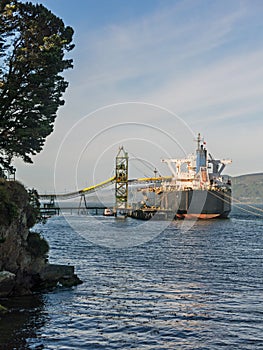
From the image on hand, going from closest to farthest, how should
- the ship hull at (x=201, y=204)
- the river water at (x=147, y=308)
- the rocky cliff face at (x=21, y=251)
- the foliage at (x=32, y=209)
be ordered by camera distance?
the river water at (x=147, y=308) < the rocky cliff face at (x=21, y=251) < the foliage at (x=32, y=209) < the ship hull at (x=201, y=204)

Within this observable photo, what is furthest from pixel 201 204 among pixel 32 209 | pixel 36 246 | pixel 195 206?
pixel 36 246

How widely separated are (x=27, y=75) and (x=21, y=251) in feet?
52.1

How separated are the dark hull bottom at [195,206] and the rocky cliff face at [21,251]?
90539mm

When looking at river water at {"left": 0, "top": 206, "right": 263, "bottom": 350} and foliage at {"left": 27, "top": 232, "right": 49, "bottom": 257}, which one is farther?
foliage at {"left": 27, "top": 232, "right": 49, "bottom": 257}

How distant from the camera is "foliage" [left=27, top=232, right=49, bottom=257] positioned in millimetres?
36094

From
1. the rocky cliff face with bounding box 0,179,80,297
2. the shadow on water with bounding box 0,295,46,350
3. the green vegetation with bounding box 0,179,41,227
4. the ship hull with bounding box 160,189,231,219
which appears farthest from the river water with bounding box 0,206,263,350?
A: the ship hull with bounding box 160,189,231,219

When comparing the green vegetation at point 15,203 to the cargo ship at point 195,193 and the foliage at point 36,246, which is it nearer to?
the foliage at point 36,246

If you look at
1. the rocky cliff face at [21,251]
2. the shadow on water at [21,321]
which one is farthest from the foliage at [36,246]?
the shadow on water at [21,321]

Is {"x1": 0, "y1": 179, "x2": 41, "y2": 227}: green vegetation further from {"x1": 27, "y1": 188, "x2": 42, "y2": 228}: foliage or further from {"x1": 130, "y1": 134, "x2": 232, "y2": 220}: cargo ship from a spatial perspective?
{"x1": 130, "y1": 134, "x2": 232, "y2": 220}: cargo ship

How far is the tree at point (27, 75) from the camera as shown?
128 feet

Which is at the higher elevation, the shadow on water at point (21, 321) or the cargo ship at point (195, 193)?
the cargo ship at point (195, 193)

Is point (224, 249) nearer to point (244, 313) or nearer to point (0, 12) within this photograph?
point (244, 313)

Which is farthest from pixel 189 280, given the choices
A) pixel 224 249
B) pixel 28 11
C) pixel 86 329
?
pixel 28 11

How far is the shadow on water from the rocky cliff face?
145cm
